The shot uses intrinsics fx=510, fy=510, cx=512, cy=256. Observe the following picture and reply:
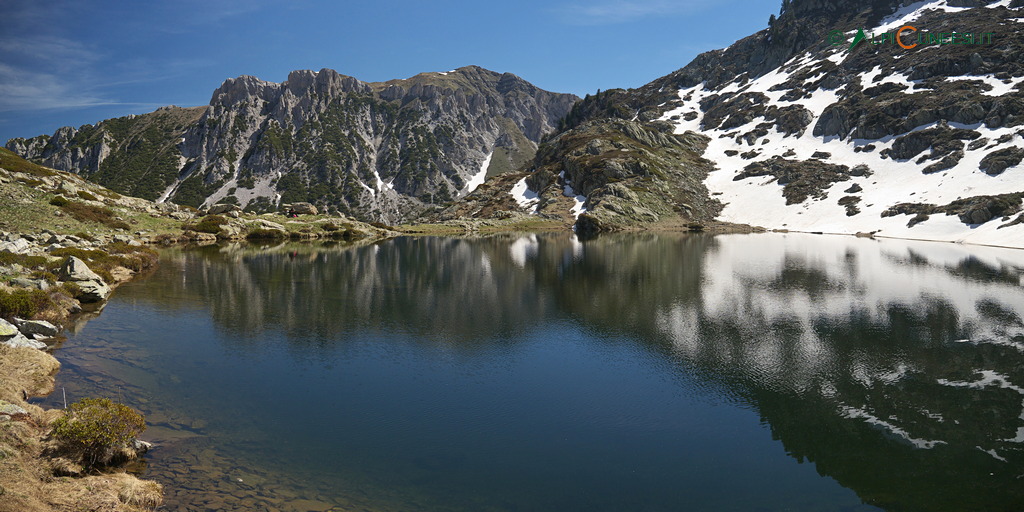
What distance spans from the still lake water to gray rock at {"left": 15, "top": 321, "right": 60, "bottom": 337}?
1.27 meters

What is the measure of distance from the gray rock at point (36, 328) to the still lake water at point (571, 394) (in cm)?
127

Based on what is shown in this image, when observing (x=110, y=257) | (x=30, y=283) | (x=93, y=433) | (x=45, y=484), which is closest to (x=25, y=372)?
(x=93, y=433)

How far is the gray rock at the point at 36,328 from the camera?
2917cm

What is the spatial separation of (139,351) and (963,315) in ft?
192

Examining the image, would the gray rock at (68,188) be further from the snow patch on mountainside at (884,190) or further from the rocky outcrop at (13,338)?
the snow patch on mountainside at (884,190)

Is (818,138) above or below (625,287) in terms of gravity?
above

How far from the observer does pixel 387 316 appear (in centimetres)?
4156

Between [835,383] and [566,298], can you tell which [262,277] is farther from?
[835,383]

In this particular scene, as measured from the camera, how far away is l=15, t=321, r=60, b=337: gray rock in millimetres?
29167

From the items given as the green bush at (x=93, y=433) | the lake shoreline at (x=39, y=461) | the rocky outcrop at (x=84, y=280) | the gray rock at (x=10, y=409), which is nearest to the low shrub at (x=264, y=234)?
the rocky outcrop at (x=84, y=280)

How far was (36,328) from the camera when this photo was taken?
30.1 meters

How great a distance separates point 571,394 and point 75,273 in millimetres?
45054

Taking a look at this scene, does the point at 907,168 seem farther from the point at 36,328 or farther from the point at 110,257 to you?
the point at 36,328

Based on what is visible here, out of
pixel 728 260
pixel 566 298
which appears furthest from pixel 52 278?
pixel 728 260
